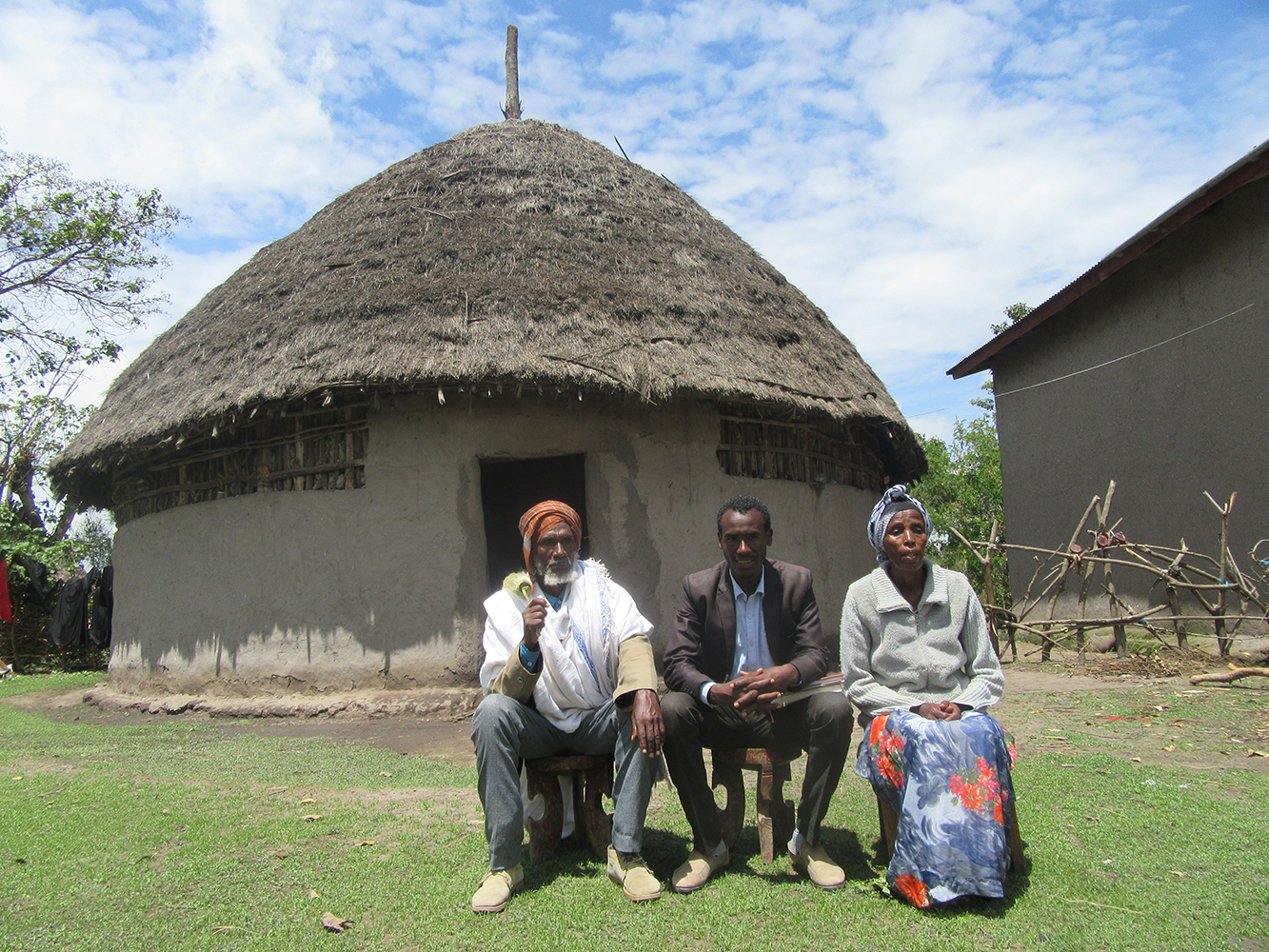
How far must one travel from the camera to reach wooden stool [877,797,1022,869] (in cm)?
254

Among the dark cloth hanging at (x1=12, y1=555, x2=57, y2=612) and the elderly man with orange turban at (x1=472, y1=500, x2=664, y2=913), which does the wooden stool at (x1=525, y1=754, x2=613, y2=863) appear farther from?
the dark cloth hanging at (x1=12, y1=555, x2=57, y2=612)

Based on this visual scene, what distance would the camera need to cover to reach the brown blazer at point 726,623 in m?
2.96

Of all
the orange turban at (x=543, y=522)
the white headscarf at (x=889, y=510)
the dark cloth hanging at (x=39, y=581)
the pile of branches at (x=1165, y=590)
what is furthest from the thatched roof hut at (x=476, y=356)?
the dark cloth hanging at (x=39, y=581)

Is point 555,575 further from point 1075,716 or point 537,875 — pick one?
point 1075,716

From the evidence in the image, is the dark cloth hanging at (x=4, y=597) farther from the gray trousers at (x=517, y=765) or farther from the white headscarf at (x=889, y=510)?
the white headscarf at (x=889, y=510)

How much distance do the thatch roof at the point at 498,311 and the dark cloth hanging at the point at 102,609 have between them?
7.83 ft

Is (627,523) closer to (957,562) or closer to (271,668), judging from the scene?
(271,668)

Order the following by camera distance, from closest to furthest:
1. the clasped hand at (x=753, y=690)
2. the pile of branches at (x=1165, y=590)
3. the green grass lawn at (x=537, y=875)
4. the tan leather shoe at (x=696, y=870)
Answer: the green grass lawn at (x=537, y=875) < the tan leather shoe at (x=696, y=870) < the clasped hand at (x=753, y=690) < the pile of branches at (x=1165, y=590)

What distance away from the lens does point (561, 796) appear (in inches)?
118

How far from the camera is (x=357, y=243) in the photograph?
753 cm

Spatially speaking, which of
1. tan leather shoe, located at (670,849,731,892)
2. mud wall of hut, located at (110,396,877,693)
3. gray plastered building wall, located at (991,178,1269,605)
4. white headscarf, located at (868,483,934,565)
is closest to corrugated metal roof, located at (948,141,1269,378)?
gray plastered building wall, located at (991,178,1269,605)

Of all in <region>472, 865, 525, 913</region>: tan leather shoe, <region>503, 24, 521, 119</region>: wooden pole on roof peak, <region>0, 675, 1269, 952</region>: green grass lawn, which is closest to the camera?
<region>0, 675, 1269, 952</region>: green grass lawn

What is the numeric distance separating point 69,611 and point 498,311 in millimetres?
8884

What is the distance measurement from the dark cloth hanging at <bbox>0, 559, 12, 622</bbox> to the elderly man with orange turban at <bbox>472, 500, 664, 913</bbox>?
36.9ft
